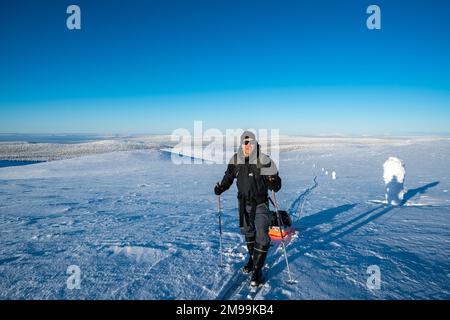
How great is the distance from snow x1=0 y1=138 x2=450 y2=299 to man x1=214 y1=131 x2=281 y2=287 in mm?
582

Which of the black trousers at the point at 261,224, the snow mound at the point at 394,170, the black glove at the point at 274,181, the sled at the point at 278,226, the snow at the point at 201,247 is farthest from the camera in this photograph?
the snow mound at the point at 394,170

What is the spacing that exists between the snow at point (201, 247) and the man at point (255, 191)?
1.91 ft

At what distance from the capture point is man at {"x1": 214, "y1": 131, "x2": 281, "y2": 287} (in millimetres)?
4285

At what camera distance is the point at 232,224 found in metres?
7.49

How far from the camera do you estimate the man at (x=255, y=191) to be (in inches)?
169

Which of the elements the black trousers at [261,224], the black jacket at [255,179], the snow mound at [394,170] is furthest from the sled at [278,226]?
the snow mound at [394,170]

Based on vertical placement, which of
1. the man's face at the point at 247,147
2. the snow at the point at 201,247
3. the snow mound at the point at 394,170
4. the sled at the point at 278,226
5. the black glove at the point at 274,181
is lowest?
the snow at the point at 201,247

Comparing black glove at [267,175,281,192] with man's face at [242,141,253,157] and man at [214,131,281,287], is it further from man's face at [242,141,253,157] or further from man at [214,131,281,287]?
man's face at [242,141,253,157]

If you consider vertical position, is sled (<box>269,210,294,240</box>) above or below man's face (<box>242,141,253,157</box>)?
below

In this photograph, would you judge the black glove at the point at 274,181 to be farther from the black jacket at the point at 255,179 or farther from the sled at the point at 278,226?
the sled at the point at 278,226

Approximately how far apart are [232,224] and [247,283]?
3.22 metres

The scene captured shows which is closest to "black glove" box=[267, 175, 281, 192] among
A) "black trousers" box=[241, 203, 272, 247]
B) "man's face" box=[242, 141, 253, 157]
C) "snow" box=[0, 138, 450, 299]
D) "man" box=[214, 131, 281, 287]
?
"man" box=[214, 131, 281, 287]

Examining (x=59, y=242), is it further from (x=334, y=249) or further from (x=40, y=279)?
(x=334, y=249)
